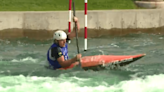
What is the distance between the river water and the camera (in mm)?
7852

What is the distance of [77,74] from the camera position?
8602 millimetres

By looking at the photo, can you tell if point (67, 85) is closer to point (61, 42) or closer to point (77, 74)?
point (77, 74)

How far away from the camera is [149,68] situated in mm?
9414

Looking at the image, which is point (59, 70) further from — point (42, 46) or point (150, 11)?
point (150, 11)

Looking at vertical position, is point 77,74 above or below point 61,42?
below

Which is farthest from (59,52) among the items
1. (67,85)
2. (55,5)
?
(55,5)

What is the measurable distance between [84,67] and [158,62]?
2.33m

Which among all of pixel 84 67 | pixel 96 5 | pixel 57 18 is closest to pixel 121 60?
pixel 84 67

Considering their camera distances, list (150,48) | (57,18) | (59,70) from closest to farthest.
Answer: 1. (59,70)
2. (150,48)
3. (57,18)

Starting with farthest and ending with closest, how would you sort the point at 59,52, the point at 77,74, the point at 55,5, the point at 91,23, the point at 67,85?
A: the point at 55,5
the point at 91,23
the point at 77,74
the point at 59,52
the point at 67,85

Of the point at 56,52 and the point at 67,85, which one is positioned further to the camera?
the point at 56,52

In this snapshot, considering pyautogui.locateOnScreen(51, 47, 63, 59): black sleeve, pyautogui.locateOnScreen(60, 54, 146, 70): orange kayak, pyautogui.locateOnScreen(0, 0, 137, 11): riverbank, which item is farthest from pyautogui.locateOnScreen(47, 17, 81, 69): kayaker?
pyautogui.locateOnScreen(0, 0, 137, 11): riverbank

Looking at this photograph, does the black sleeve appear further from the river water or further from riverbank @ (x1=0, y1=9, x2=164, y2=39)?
riverbank @ (x1=0, y1=9, x2=164, y2=39)

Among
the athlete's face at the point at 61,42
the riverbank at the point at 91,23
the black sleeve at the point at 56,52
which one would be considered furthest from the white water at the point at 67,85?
the riverbank at the point at 91,23
